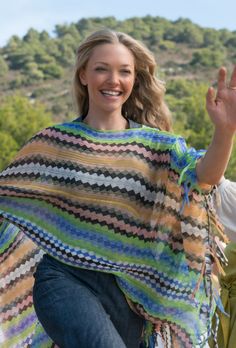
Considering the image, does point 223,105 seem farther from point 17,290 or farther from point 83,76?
point 17,290

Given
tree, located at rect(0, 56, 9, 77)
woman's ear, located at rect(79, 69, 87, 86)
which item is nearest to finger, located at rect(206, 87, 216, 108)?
woman's ear, located at rect(79, 69, 87, 86)

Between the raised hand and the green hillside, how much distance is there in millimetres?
37963

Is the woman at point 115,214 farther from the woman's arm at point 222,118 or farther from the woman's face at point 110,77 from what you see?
the woman's arm at point 222,118

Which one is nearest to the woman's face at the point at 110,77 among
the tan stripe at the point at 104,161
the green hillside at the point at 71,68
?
the tan stripe at the point at 104,161

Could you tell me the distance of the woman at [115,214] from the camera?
3.81 meters

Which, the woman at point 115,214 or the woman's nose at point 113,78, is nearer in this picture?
the woman at point 115,214

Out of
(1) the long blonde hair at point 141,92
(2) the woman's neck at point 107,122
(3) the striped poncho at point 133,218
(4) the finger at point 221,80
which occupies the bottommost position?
(3) the striped poncho at point 133,218

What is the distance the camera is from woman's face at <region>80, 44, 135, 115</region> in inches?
161

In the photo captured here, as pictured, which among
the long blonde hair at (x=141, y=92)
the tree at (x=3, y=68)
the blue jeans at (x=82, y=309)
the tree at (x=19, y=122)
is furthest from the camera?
the tree at (x=3, y=68)

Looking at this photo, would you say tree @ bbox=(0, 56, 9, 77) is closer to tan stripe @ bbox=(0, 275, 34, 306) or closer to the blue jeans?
tan stripe @ bbox=(0, 275, 34, 306)

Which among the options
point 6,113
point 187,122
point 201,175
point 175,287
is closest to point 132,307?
point 175,287

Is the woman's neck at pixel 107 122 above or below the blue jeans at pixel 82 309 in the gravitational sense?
above

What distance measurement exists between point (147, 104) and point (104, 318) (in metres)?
1.19

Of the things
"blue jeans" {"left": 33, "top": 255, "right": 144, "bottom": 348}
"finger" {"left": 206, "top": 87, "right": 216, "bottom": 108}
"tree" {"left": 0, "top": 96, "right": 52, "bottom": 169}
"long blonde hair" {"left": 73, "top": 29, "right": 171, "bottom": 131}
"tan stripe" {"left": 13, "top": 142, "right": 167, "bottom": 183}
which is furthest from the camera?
"tree" {"left": 0, "top": 96, "right": 52, "bottom": 169}
